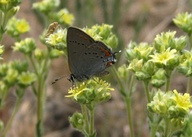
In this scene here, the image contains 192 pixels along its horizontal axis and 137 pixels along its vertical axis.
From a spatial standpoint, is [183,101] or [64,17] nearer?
[183,101]

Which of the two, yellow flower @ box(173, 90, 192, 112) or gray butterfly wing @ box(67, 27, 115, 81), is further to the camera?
gray butterfly wing @ box(67, 27, 115, 81)

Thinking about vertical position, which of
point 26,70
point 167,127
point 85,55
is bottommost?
point 167,127

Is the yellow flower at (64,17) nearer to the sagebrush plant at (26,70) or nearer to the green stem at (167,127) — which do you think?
the sagebrush plant at (26,70)

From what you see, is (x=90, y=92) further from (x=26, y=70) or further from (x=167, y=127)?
(x=26, y=70)

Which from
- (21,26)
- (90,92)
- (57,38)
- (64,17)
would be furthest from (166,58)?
(21,26)

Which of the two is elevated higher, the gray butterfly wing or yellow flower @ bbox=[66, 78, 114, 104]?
the gray butterfly wing

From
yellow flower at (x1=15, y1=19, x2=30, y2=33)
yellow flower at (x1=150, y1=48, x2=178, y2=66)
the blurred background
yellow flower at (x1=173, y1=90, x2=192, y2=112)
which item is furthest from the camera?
the blurred background

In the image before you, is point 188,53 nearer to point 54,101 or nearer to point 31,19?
point 54,101

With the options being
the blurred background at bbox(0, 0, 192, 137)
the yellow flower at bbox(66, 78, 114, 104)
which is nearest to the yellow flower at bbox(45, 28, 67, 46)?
the yellow flower at bbox(66, 78, 114, 104)

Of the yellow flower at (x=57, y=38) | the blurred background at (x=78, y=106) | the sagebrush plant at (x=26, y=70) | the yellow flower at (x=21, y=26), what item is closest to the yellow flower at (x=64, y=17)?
the sagebrush plant at (x=26, y=70)

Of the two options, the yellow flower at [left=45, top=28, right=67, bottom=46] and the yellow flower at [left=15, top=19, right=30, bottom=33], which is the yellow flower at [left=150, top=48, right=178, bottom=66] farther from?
the yellow flower at [left=15, top=19, right=30, bottom=33]

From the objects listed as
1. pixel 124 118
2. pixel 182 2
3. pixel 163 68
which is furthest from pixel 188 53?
pixel 182 2
